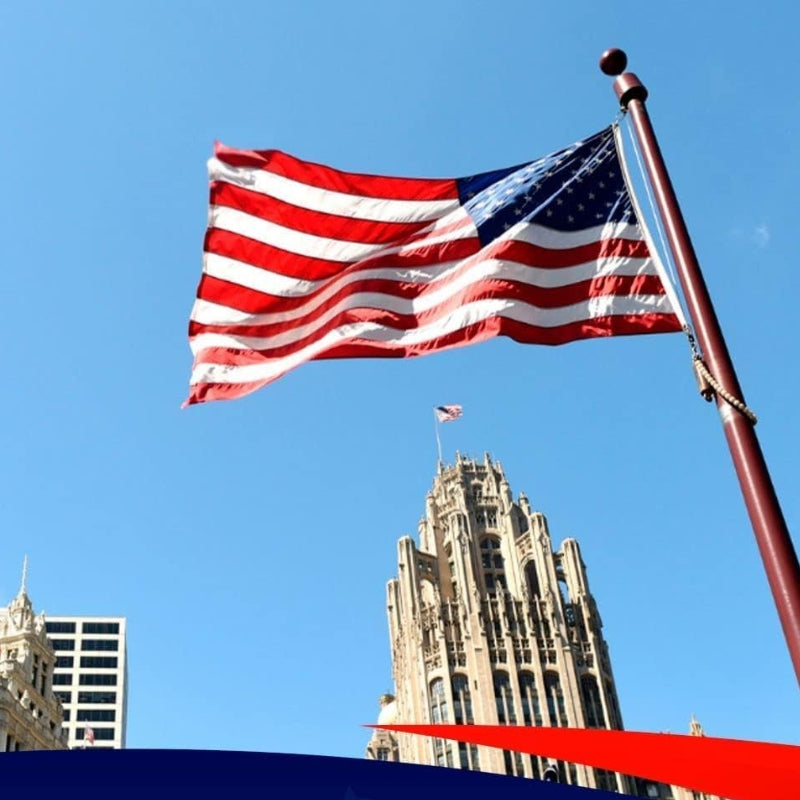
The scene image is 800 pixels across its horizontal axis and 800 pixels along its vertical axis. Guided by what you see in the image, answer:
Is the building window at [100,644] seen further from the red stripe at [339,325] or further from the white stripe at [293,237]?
the white stripe at [293,237]

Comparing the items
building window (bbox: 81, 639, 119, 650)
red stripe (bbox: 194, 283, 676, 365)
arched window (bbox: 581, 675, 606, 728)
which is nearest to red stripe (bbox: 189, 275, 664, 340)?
red stripe (bbox: 194, 283, 676, 365)

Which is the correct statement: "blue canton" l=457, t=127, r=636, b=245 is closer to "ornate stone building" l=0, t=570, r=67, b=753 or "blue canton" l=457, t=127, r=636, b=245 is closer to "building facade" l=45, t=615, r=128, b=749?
"ornate stone building" l=0, t=570, r=67, b=753

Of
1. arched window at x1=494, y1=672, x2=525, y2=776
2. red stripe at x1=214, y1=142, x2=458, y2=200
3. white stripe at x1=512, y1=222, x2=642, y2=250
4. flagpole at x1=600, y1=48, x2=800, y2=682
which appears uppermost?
arched window at x1=494, y1=672, x2=525, y2=776

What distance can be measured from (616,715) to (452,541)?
26.9 meters

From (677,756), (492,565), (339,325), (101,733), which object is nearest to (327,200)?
Result: (339,325)

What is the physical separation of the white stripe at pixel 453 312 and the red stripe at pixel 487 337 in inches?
4.6

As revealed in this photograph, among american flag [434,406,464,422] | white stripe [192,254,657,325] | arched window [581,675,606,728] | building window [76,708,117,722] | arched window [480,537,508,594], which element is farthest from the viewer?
building window [76,708,117,722]

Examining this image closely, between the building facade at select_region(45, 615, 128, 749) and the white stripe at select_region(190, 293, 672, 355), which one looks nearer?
the white stripe at select_region(190, 293, 672, 355)

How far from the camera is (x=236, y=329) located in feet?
47.4

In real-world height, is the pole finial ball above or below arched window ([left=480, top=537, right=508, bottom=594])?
below

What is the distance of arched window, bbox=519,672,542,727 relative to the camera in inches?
3868

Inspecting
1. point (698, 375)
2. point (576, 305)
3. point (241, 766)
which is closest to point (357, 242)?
point (576, 305)

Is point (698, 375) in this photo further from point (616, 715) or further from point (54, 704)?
point (616, 715)

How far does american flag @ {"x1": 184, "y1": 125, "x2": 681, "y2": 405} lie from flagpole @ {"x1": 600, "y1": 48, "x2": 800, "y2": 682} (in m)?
2.01
